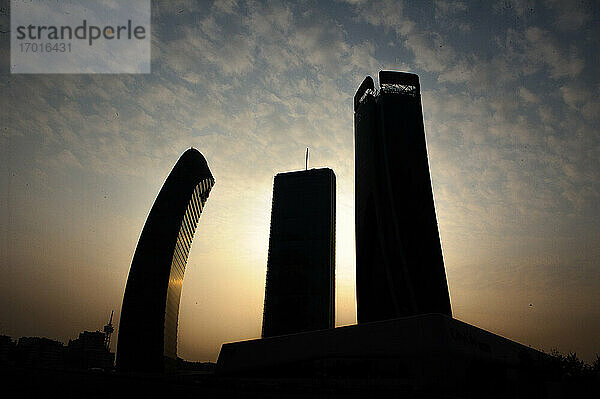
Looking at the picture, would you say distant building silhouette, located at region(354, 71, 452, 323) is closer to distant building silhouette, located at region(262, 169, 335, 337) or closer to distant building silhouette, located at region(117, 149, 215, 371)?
distant building silhouette, located at region(117, 149, 215, 371)

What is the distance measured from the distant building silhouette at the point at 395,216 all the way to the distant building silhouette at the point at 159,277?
4188 centimetres

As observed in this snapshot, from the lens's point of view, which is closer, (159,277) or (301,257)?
(159,277)

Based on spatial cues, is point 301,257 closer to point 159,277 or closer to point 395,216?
point 159,277

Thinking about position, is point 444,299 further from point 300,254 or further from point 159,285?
point 300,254

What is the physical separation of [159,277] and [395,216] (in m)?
53.8

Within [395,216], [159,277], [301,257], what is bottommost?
[159,277]

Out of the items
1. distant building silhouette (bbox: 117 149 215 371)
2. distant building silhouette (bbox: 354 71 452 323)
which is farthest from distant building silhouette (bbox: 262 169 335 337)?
distant building silhouette (bbox: 354 71 452 323)

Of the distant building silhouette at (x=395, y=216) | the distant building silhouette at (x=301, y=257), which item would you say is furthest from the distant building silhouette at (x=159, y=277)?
the distant building silhouette at (x=301, y=257)

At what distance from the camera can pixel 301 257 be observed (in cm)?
16975

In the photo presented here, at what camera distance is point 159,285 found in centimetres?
9594

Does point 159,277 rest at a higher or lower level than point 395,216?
lower

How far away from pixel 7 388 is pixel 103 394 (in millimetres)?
Answer: 4980

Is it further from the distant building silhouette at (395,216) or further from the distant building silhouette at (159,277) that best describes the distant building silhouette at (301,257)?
the distant building silhouette at (395,216)

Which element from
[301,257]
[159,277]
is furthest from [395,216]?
[301,257]
